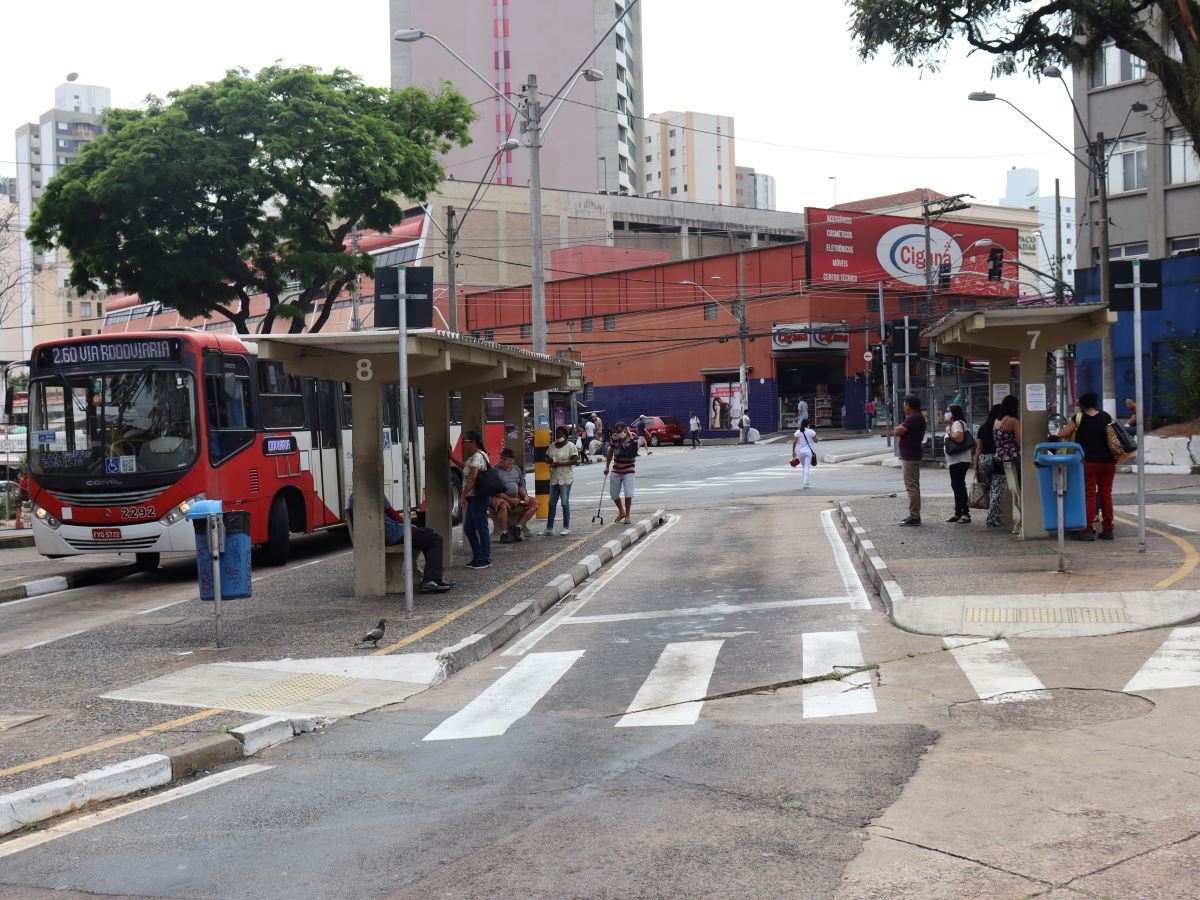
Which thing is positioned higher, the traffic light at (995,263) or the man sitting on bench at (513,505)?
the traffic light at (995,263)

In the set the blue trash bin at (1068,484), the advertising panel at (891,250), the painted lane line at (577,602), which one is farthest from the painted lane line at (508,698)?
the advertising panel at (891,250)

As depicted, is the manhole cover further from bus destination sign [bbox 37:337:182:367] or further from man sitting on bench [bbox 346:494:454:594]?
bus destination sign [bbox 37:337:182:367]

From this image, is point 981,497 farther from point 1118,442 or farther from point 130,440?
point 130,440

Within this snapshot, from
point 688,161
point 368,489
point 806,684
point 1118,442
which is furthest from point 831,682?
point 688,161

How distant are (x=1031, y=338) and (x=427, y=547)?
7799mm

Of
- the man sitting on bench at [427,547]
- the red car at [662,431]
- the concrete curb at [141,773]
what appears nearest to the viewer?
the concrete curb at [141,773]

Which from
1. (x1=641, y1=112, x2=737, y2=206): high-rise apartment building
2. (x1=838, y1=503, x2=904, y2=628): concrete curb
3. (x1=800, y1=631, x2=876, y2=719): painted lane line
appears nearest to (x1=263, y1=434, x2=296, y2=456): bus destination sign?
(x1=838, y1=503, x2=904, y2=628): concrete curb

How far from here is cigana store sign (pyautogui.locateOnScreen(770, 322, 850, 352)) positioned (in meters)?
63.3

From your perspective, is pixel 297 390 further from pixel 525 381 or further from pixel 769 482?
pixel 769 482

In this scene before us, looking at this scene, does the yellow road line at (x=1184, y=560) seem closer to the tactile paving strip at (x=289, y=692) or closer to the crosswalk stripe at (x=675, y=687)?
the crosswalk stripe at (x=675, y=687)

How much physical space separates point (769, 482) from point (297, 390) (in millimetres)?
17607

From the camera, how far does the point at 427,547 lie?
1405cm

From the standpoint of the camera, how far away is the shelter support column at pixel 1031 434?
15562mm

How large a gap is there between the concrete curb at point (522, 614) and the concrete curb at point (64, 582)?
7087mm
